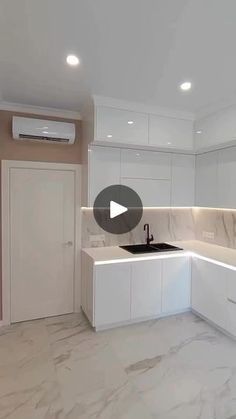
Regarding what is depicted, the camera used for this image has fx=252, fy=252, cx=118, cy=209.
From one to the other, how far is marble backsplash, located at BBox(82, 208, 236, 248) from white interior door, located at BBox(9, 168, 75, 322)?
0.28m

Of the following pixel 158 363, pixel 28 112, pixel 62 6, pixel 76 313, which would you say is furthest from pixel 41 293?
pixel 62 6

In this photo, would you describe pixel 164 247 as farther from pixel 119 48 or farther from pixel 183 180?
pixel 119 48

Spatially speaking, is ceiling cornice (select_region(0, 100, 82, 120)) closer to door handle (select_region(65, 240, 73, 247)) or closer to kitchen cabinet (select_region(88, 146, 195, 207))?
kitchen cabinet (select_region(88, 146, 195, 207))

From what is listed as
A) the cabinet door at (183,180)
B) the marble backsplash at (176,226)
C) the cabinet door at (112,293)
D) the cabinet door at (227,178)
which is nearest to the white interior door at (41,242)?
the marble backsplash at (176,226)

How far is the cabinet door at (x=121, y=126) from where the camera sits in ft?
9.46

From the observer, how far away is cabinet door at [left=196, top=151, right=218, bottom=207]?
3.34m

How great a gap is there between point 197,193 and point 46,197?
2.11m

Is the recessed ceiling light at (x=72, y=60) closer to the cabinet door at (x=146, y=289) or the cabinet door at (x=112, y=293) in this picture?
the cabinet door at (x=112, y=293)

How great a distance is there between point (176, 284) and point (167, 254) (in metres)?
0.42

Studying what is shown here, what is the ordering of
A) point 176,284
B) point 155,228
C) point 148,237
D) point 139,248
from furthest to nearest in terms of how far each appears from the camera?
1. point 155,228
2. point 148,237
3. point 139,248
4. point 176,284

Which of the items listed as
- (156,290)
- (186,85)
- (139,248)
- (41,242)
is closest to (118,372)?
(156,290)

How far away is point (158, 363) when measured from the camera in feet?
7.67
